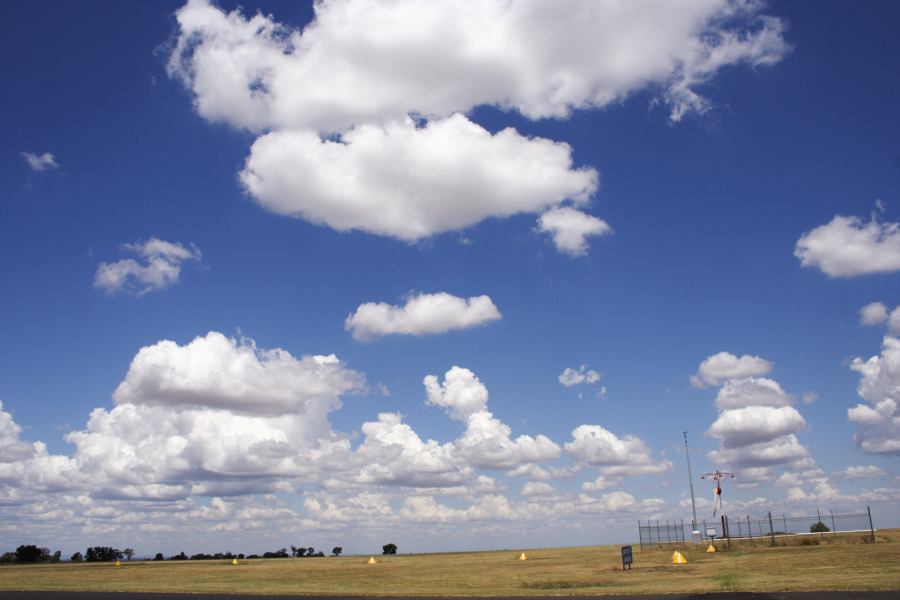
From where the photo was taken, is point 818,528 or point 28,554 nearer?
point 818,528

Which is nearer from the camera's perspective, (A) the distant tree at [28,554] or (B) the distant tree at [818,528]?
(B) the distant tree at [818,528]

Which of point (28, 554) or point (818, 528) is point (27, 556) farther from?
point (818, 528)

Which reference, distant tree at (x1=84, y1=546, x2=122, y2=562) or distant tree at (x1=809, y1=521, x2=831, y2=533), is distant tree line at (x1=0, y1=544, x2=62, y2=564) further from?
distant tree at (x1=809, y1=521, x2=831, y2=533)

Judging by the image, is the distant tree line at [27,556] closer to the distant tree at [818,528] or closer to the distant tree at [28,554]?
the distant tree at [28,554]

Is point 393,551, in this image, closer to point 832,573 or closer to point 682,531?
point 682,531

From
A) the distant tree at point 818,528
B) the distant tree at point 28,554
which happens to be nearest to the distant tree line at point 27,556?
the distant tree at point 28,554

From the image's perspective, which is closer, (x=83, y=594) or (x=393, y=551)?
(x=83, y=594)

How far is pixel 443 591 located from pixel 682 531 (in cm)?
5269

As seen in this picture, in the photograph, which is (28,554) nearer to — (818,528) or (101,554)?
(101,554)

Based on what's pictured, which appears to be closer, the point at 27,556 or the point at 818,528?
the point at 818,528

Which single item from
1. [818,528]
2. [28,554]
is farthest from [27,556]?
[818,528]

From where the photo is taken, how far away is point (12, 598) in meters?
38.2

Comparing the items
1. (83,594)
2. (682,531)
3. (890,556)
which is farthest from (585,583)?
(682,531)

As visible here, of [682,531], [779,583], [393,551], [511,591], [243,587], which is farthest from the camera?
[393,551]
